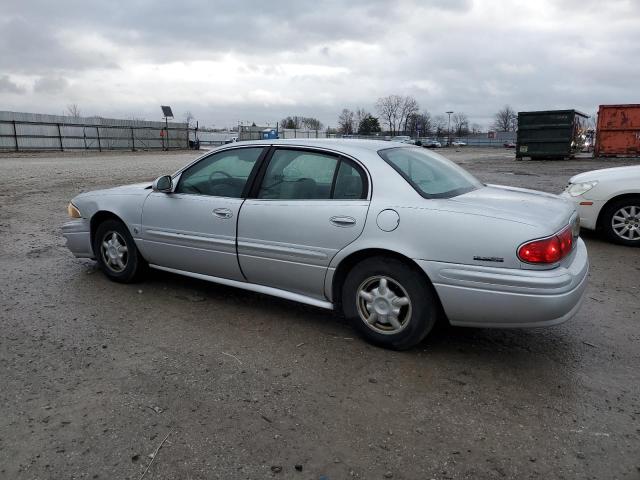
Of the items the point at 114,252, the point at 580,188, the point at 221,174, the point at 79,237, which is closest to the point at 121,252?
the point at 114,252

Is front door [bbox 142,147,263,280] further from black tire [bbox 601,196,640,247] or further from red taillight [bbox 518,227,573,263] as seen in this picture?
black tire [bbox 601,196,640,247]

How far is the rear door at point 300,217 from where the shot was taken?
360 cm

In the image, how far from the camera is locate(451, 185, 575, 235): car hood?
10.4 feet

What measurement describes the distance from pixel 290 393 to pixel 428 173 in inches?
77.1

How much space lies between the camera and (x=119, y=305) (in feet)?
14.5

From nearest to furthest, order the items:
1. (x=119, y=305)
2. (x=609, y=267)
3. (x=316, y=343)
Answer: (x=316, y=343)
(x=119, y=305)
(x=609, y=267)

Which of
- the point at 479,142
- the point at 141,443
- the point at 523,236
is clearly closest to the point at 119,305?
the point at 141,443

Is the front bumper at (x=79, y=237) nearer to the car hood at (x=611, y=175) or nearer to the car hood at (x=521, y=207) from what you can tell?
the car hood at (x=521, y=207)

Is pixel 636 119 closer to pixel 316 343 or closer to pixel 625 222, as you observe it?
pixel 625 222

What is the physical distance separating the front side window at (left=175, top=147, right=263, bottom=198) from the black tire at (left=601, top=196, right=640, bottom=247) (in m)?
5.08

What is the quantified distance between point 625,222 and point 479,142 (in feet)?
267

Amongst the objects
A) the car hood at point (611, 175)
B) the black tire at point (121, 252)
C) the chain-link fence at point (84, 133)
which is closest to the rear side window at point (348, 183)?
the black tire at point (121, 252)

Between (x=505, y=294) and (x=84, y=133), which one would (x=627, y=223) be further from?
(x=84, y=133)

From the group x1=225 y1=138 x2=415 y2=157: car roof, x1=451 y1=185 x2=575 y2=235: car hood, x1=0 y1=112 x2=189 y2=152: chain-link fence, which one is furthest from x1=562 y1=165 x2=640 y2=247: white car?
x1=0 y1=112 x2=189 y2=152: chain-link fence
